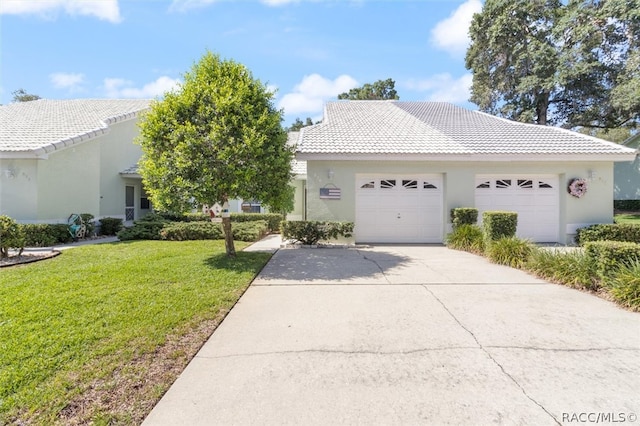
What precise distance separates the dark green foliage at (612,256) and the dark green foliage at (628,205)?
25246 mm

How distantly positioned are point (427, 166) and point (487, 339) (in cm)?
840

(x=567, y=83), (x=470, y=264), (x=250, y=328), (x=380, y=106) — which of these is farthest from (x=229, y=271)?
(x=567, y=83)

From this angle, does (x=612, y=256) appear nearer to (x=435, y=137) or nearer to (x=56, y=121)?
(x=435, y=137)

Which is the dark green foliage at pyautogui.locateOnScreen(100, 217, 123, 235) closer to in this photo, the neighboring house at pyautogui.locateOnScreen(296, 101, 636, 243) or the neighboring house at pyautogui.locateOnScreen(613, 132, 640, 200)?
the neighboring house at pyautogui.locateOnScreen(296, 101, 636, 243)

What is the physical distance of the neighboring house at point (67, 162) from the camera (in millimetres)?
11258

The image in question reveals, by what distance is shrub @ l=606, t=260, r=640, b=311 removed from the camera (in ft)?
15.8

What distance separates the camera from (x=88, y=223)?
12.3m

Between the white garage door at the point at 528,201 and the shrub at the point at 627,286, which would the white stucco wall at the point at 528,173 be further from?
the shrub at the point at 627,286

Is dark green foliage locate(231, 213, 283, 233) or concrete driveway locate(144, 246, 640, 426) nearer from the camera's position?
concrete driveway locate(144, 246, 640, 426)

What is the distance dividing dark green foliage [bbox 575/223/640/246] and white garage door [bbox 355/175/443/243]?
4.63m

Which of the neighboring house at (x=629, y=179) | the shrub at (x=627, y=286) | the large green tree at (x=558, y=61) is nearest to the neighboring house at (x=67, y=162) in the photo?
the shrub at (x=627, y=286)

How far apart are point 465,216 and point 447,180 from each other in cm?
152

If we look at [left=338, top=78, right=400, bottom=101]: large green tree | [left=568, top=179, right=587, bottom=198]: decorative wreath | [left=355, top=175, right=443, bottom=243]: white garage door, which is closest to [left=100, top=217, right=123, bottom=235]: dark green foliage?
[left=355, top=175, right=443, bottom=243]: white garage door

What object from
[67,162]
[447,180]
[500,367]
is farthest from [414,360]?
[67,162]
